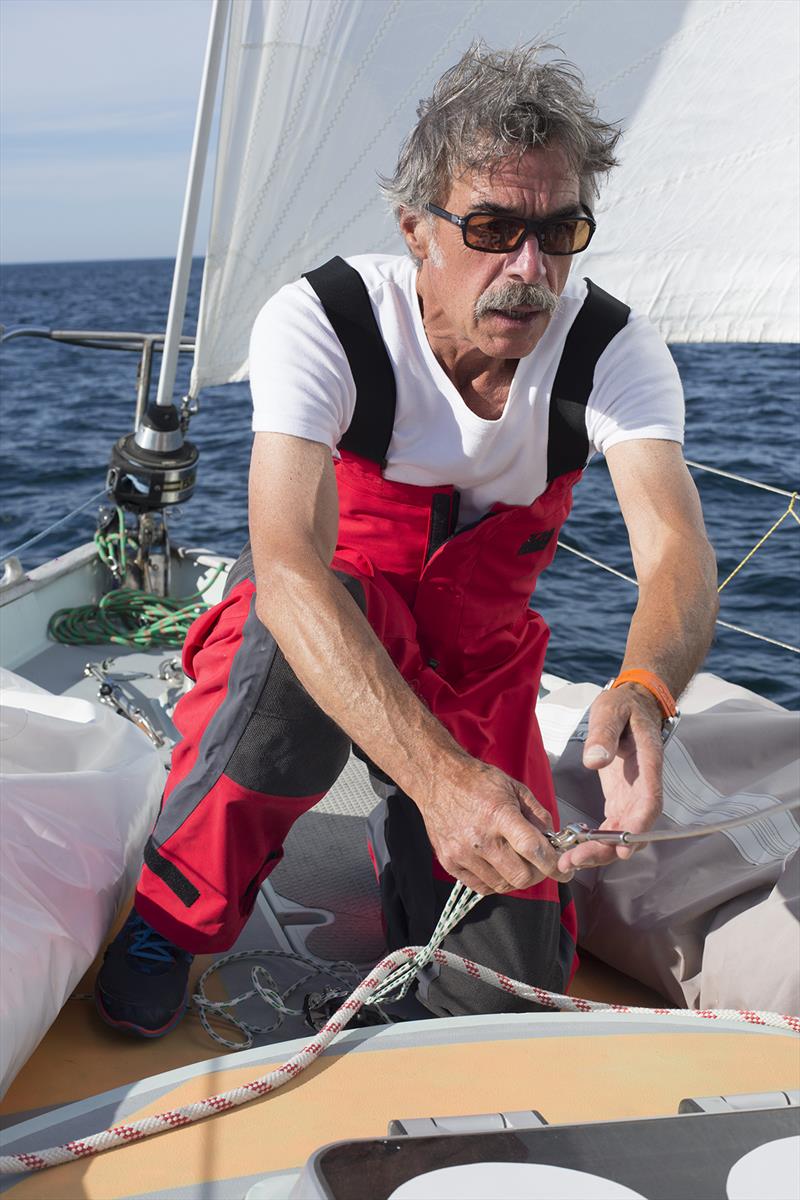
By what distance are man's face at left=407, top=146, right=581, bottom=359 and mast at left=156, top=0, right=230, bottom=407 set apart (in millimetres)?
1117

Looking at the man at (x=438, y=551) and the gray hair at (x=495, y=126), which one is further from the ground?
the gray hair at (x=495, y=126)

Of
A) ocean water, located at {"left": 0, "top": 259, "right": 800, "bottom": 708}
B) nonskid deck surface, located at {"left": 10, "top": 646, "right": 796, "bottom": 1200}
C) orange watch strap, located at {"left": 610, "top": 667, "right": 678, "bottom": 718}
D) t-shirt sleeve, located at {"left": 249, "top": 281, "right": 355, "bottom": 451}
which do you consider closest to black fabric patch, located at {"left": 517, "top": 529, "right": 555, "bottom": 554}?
t-shirt sleeve, located at {"left": 249, "top": 281, "right": 355, "bottom": 451}

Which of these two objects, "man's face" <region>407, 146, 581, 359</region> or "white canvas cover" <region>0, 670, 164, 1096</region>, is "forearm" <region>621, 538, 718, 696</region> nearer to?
"man's face" <region>407, 146, 581, 359</region>

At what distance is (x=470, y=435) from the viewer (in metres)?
1.81

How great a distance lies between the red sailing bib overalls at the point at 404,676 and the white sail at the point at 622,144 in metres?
0.94

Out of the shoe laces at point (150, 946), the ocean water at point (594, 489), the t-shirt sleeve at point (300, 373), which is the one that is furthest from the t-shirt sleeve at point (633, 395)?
the ocean water at point (594, 489)

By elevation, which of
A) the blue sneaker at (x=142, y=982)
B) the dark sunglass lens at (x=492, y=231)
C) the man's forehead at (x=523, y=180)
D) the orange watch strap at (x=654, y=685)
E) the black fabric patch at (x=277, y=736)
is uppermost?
the man's forehead at (x=523, y=180)

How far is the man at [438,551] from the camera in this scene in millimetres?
1479

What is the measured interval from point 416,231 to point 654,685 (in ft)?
2.53

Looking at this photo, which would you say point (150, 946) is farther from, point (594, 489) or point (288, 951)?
point (594, 489)

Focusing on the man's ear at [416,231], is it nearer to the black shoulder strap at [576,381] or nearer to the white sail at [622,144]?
the black shoulder strap at [576,381]

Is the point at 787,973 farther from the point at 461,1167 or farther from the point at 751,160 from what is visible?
the point at 751,160

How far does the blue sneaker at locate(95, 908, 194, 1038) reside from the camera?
1.57 m

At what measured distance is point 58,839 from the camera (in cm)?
162
